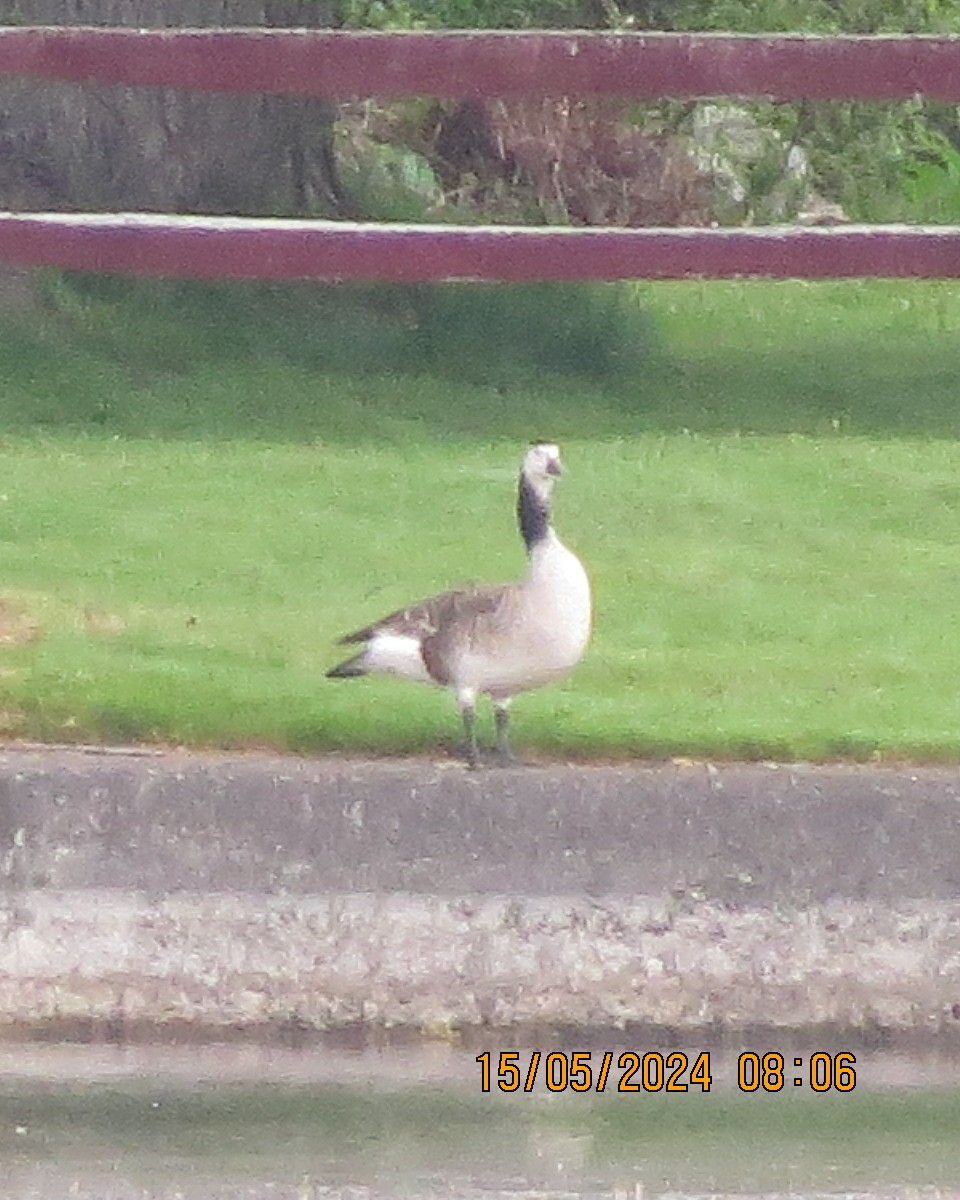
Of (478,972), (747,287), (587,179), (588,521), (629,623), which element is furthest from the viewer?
(587,179)

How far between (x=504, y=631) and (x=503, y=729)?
464mm

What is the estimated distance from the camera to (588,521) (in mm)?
9141

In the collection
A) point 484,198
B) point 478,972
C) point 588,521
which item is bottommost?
point 484,198

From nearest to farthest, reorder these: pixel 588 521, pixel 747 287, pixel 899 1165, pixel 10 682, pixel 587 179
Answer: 1. pixel 899 1165
2. pixel 10 682
3. pixel 588 521
4. pixel 747 287
5. pixel 587 179

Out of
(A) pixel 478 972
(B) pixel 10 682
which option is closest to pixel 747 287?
(B) pixel 10 682

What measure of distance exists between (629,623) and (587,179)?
4.72 meters

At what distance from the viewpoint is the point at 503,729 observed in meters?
7.18

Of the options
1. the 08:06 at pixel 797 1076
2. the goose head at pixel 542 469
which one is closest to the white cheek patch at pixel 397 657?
the goose head at pixel 542 469

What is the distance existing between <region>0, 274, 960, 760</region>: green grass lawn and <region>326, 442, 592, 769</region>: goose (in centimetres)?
39

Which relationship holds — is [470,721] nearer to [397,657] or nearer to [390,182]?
[397,657]

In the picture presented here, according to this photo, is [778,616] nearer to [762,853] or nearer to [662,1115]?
[762,853]

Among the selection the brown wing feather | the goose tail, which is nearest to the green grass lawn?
the goose tail

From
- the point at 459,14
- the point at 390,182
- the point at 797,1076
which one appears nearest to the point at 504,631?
the point at 797,1076

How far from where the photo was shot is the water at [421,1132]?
5473mm
